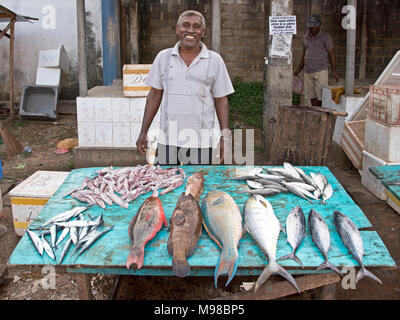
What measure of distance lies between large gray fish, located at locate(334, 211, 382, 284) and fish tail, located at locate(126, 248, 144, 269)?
1239mm

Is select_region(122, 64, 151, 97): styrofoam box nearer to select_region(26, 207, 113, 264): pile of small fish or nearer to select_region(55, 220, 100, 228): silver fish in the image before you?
select_region(26, 207, 113, 264): pile of small fish

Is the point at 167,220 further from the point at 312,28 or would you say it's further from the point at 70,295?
the point at 312,28

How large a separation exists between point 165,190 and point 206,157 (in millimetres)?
1026

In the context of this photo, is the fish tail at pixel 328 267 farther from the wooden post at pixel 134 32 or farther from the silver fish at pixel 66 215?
the wooden post at pixel 134 32

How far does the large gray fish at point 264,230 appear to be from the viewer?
7.83 feet

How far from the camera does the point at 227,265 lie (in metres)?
2.37

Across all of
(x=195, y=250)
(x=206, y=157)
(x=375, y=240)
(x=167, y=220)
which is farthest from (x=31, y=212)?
(x=375, y=240)

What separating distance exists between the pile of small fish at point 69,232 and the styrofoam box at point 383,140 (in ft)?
13.8

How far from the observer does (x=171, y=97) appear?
4.04 m

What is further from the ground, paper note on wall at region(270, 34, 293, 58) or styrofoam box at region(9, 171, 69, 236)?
paper note on wall at region(270, 34, 293, 58)

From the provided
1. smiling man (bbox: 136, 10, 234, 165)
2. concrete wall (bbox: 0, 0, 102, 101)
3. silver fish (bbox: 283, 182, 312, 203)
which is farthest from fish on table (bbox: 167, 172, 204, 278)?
concrete wall (bbox: 0, 0, 102, 101)

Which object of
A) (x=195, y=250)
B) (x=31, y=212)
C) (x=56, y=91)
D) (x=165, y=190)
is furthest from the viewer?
(x=56, y=91)

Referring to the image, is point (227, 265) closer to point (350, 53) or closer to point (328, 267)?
point (328, 267)

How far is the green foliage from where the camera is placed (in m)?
10.9
